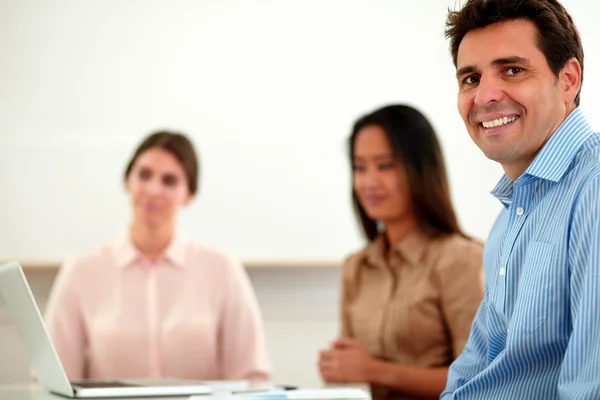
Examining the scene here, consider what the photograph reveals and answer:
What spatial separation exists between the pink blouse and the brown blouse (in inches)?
23.2

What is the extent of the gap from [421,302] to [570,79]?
1.06 metres

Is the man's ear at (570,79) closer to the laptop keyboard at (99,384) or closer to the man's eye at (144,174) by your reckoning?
the laptop keyboard at (99,384)

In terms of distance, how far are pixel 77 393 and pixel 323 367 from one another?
894 mm

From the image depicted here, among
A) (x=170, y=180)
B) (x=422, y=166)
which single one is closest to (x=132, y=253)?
(x=170, y=180)

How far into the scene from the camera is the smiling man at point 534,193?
1.33 meters

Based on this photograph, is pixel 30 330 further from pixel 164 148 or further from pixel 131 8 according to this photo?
pixel 131 8

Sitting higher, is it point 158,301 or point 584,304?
point 584,304

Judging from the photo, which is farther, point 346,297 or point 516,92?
point 346,297

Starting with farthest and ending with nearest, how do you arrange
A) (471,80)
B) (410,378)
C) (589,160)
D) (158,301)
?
1. (158,301)
2. (410,378)
3. (471,80)
4. (589,160)

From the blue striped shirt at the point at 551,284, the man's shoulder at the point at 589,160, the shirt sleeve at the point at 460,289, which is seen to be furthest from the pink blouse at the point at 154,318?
the man's shoulder at the point at 589,160

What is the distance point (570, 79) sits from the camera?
5.21ft

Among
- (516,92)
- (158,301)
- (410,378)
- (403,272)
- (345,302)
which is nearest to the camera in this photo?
(516,92)

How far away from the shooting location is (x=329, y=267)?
3.93 meters

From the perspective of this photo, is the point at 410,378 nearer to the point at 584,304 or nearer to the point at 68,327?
the point at 584,304
